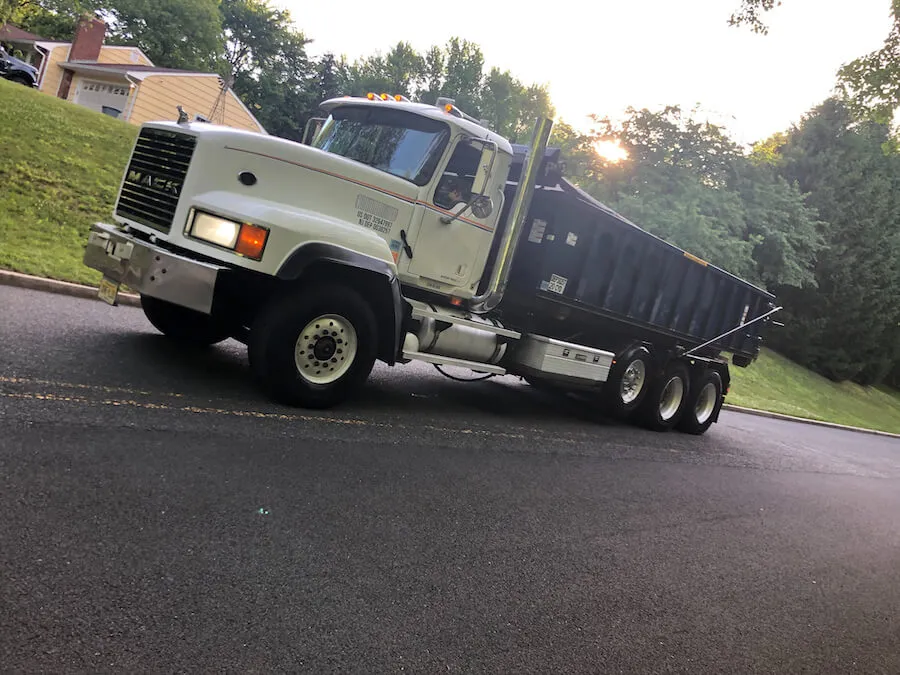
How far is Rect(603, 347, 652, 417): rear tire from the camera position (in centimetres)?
882

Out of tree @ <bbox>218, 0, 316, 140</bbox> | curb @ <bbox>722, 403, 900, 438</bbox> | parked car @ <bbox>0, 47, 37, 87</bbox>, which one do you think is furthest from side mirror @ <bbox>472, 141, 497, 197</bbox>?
tree @ <bbox>218, 0, 316, 140</bbox>

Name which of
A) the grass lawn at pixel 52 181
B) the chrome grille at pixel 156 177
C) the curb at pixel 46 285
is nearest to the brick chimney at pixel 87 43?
the grass lawn at pixel 52 181

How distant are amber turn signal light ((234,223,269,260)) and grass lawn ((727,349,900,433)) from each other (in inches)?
623

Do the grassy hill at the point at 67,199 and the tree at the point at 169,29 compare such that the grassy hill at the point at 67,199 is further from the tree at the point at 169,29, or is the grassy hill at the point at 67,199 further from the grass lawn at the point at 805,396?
the tree at the point at 169,29

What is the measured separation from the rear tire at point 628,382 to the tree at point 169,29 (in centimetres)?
5207

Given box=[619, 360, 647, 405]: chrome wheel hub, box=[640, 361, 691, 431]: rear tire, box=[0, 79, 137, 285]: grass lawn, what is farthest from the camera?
box=[640, 361, 691, 431]: rear tire

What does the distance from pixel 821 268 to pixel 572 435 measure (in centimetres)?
2704

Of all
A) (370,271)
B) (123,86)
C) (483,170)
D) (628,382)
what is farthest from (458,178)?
(123,86)

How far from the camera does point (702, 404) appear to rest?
10.8 metres

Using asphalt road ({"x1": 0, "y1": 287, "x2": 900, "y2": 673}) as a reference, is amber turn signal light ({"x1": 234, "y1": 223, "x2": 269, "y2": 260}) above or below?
above

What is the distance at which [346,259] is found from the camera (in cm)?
533

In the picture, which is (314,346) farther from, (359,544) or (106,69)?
(106,69)

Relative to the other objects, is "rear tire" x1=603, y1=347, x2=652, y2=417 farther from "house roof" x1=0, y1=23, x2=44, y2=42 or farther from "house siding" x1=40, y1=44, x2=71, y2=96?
"house roof" x1=0, y1=23, x2=44, y2=42

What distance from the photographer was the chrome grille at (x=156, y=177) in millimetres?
5391
